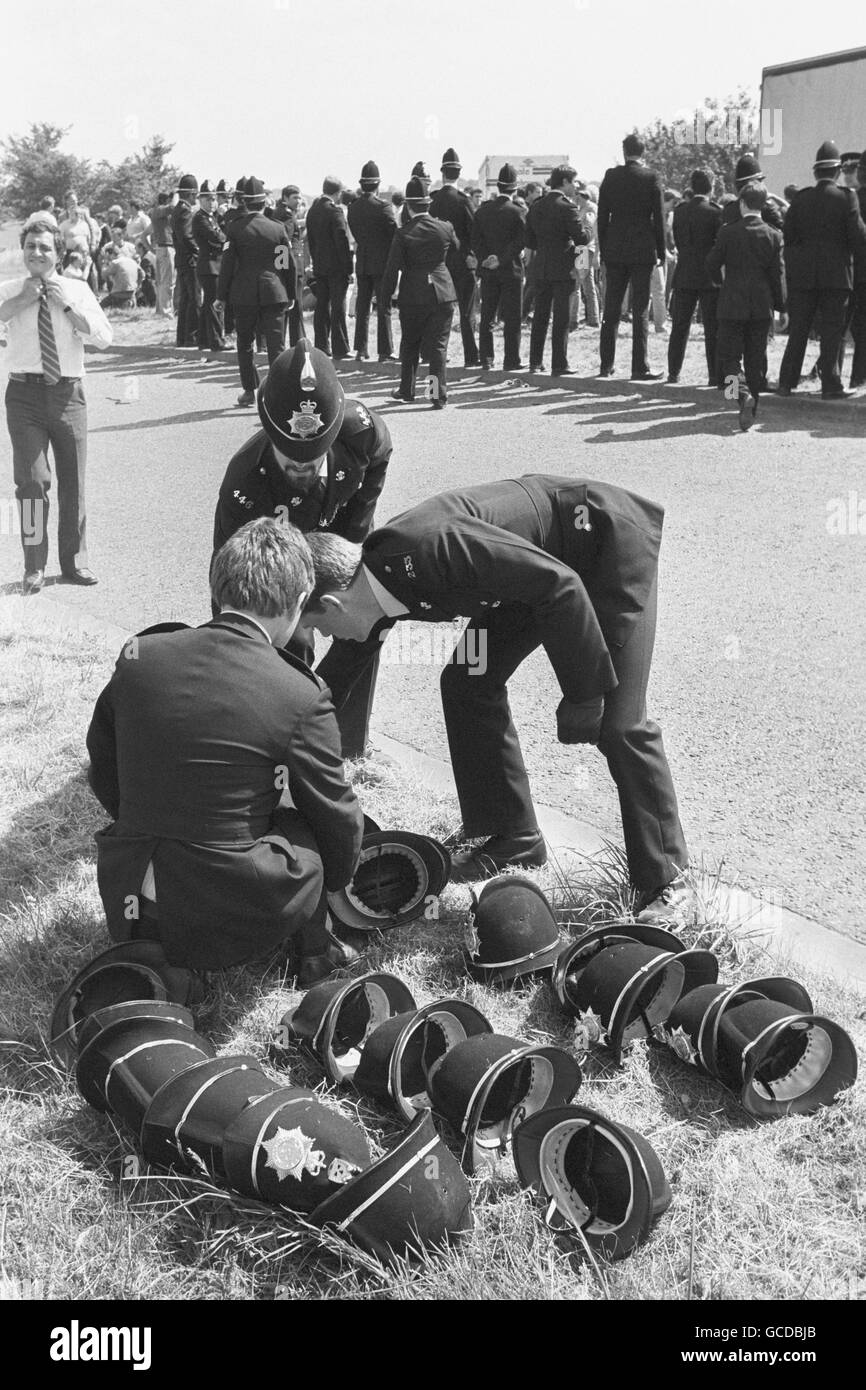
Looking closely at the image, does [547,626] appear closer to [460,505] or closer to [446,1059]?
[460,505]

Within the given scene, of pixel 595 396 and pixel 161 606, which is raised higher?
pixel 595 396

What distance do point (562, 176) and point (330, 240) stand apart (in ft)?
10.1

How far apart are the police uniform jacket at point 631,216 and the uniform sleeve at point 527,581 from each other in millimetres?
10061

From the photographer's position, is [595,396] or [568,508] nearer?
[568,508]

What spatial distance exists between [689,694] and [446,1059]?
3368 millimetres

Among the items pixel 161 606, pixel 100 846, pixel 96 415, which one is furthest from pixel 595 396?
pixel 100 846

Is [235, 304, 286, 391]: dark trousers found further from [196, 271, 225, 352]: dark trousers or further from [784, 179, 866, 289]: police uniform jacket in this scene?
[784, 179, 866, 289]: police uniform jacket

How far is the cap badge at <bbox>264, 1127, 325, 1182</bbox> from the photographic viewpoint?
2951 mm

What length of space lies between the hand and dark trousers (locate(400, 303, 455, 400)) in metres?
9.76

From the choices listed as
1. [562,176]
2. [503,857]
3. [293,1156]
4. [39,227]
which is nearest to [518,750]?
[503,857]

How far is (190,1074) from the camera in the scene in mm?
3176
